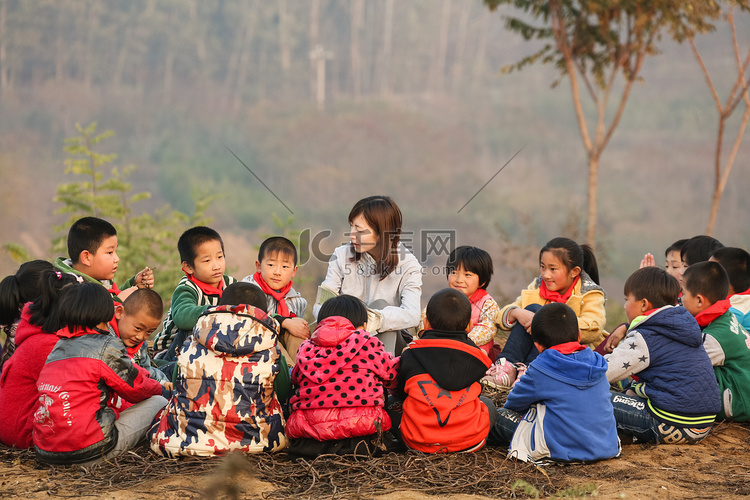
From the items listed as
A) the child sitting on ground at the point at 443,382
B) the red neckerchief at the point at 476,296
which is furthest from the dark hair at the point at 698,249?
the child sitting on ground at the point at 443,382

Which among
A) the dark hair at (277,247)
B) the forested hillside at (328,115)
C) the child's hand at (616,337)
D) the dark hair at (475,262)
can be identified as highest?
the forested hillside at (328,115)

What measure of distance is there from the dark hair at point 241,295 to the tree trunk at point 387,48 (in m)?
15.8

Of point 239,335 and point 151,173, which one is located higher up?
point 151,173

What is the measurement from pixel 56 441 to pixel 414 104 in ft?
52.8

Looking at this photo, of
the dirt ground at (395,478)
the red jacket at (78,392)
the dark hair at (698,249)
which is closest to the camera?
the dirt ground at (395,478)

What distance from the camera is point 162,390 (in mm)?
3596

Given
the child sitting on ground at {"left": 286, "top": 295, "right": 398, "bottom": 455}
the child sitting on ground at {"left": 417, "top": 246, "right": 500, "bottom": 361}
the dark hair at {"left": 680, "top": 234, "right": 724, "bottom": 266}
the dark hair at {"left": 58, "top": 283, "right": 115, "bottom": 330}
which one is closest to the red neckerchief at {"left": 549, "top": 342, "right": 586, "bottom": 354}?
the child sitting on ground at {"left": 286, "top": 295, "right": 398, "bottom": 455}

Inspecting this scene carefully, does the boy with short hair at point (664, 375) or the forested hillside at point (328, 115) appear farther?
the forested hillside at point (328, 115)

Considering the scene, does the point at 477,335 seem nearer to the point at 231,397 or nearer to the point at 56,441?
the point at 231,397

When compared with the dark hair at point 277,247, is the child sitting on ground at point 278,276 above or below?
below

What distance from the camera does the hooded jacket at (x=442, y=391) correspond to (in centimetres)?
329

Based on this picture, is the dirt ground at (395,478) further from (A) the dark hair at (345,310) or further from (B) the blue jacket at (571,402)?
(A) the dark hair at (345,310)

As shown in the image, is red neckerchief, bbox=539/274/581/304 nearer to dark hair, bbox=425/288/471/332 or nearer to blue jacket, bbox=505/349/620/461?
blue jacket, bbox=505/349/620/461

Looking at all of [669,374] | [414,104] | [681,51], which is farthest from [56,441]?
[681,51]
